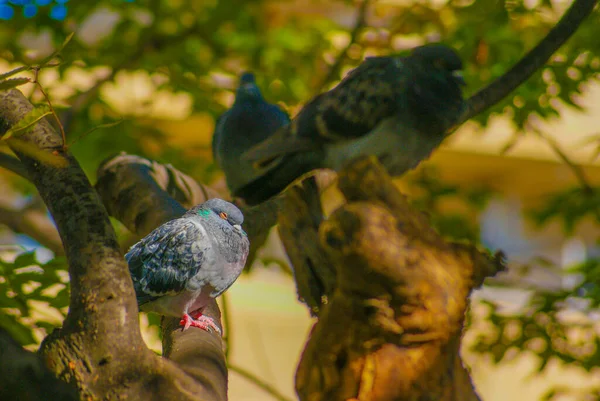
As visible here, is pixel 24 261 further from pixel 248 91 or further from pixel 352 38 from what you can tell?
pixel 352 38

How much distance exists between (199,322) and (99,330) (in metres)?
0.84

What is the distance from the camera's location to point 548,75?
380 centimetres

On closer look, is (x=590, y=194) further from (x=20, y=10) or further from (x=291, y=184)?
(x=20, y=10)

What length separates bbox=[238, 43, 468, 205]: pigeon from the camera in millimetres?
2549

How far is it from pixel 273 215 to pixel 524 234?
25.7ft

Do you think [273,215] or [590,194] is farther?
[590,194]

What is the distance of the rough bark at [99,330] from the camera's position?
5.54 feet

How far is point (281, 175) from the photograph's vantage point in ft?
8.60

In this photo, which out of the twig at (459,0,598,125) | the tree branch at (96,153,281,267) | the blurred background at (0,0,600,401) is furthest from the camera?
the blurred background at (0,0,600,401)

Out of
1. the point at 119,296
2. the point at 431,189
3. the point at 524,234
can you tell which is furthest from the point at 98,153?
the point at 524,234

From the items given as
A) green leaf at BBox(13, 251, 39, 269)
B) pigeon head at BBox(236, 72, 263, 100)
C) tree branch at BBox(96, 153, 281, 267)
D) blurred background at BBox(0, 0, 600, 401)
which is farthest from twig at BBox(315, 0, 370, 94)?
green leaf at BBox(13, 251, 39, 269)

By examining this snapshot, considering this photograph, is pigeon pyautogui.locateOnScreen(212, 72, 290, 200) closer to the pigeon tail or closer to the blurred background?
the blurred background

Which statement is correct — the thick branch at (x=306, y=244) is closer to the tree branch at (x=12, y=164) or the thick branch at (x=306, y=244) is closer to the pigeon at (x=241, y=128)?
the pigeon at (x=241, y=128)

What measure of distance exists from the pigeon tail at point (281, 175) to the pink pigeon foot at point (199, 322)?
1.42ft
